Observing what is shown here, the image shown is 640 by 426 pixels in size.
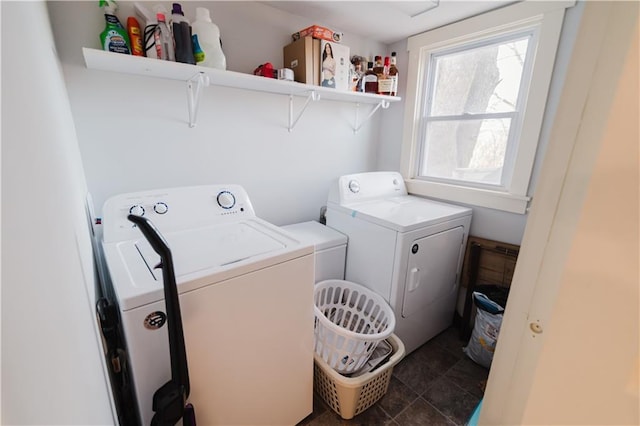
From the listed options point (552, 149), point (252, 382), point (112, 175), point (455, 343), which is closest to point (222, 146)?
point (112, 175)

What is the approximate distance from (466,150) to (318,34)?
1.43m

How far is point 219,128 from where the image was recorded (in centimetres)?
176

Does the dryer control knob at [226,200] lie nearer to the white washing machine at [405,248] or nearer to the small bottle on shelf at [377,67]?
the white washing machine at [405,248]

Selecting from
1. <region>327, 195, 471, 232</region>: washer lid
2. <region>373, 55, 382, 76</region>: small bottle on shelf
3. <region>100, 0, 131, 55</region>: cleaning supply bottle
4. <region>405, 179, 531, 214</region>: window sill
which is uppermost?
<region>373, 55, 382, 76</region>: small bottle on shelf

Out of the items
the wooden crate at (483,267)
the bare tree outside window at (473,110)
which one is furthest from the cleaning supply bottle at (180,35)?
the wooden crate at (483,267)

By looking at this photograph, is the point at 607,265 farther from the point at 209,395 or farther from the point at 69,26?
the point at 69,26

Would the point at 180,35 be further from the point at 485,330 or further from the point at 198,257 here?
the point at 485,330

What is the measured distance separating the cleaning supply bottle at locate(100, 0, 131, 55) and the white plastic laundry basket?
1570 millimetres

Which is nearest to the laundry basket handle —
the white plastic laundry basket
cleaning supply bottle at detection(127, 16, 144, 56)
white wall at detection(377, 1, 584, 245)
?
the white plastic laundry basket

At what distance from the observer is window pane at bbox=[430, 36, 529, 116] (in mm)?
1885

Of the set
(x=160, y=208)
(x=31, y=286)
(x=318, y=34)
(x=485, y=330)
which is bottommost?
(x=485, y=330)

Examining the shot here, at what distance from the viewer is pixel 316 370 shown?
157cm

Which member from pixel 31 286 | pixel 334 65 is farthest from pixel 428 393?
pixel 334 65

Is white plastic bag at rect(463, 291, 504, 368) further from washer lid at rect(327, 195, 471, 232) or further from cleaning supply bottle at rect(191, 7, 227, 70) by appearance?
cleaning supply bottle at rect(191, 7, 227, 70)
